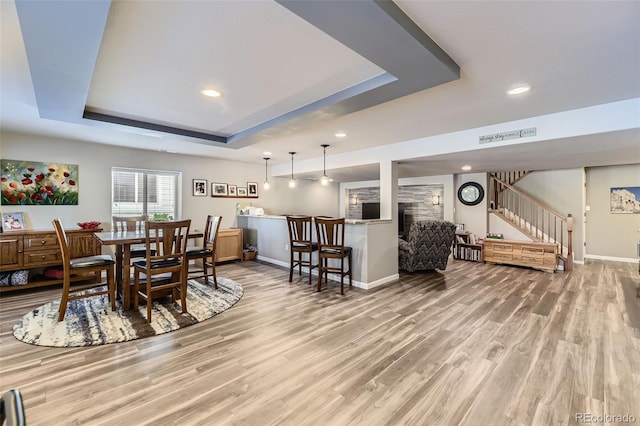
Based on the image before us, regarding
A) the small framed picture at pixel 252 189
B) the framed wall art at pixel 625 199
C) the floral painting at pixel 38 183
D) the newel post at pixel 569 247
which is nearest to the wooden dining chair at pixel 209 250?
the floral painting at pixel 38 183

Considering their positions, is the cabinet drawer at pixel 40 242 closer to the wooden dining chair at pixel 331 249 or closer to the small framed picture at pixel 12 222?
the small framed picture at pixel 12 222

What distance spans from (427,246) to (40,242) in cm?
618

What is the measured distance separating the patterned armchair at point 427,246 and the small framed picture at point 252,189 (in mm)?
3945

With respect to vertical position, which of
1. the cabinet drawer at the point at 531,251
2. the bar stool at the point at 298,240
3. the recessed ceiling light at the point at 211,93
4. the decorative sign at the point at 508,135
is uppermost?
the recessed ceiling light at the point at 211,93

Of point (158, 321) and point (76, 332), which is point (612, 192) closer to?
point (158, 321)

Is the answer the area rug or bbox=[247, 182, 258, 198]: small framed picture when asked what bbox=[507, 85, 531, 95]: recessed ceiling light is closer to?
the area rug

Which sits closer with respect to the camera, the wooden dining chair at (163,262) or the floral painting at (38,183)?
the wooden dining chair at (163,262)

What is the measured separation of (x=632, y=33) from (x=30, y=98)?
5.08 meters

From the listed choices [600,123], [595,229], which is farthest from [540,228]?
[600,123]

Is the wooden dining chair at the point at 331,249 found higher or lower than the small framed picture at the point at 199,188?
lower

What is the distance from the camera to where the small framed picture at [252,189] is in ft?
23.6

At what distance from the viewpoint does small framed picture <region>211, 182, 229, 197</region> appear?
654 centimetres

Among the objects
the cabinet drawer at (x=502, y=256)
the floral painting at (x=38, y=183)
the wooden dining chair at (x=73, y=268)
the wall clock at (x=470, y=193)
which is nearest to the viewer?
the wooden dining chair at (x=73, y=268)

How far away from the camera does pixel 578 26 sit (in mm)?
1736
